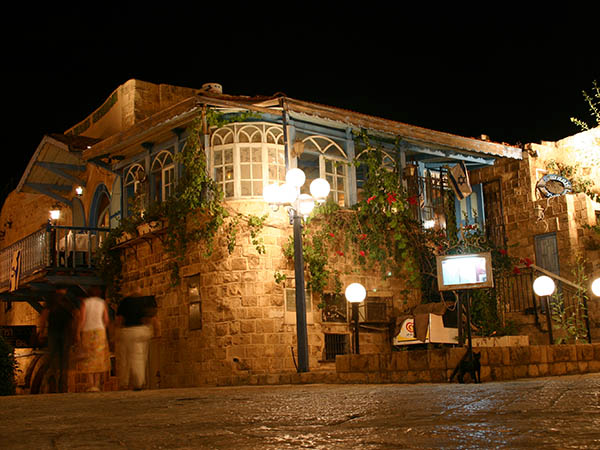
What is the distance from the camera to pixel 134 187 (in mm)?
16531

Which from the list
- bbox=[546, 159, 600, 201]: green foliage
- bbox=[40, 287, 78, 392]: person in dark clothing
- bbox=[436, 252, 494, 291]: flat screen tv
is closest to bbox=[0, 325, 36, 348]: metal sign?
bbox=[40, 287, 78, 392]: person in dark clothing

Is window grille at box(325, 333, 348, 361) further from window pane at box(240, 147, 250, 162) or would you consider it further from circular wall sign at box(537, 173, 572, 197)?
circular wall sign at box(537, 173, 572, 197)

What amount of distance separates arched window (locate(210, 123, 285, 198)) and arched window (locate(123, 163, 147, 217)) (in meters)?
2.56

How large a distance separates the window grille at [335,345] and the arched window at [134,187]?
500cm

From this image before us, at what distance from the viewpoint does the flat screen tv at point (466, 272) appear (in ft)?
31.8

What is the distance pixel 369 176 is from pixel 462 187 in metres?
→ 1.85

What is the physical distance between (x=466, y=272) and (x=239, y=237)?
5.00 meters

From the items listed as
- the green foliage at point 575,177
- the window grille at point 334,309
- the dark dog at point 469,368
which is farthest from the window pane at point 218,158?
the green foliage at point 575,177

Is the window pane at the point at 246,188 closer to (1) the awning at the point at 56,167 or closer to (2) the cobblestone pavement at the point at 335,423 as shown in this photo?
(1) the awning at the point at 56,167

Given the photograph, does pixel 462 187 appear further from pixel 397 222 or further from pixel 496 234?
pixel 496 234

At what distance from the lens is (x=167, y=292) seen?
14859 mm

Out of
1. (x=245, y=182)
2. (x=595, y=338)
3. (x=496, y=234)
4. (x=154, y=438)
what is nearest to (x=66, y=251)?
(x=245, y=182)

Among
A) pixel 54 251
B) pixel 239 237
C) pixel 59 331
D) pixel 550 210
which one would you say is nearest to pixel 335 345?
pixel 239 237

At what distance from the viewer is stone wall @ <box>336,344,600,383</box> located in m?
9.34
